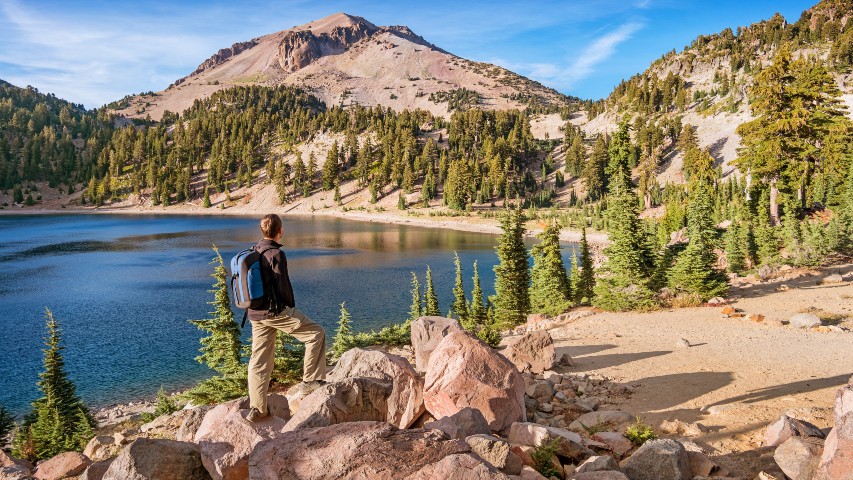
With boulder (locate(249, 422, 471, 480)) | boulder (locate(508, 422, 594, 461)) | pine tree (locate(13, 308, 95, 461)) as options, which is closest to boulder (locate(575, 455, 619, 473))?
boulder (locate(508, 422, 594, 461))

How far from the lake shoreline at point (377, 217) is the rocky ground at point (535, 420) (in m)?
52.3

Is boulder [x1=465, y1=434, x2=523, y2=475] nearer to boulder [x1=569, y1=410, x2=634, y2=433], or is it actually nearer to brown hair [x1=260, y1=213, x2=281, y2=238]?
boulder [x1=569, y1=410, x2=634, y2=433]

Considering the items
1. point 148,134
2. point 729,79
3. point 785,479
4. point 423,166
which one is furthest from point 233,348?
point 148,134

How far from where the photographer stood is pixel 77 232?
4008 inches

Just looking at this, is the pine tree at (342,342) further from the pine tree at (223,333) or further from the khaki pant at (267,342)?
the khaki pant at (267,342)

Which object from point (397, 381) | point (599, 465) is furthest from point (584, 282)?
point (599, 465)

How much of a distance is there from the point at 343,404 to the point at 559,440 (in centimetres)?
299

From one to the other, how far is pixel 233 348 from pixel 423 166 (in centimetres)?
12210

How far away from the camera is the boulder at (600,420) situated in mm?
8625

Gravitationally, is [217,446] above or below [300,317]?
below

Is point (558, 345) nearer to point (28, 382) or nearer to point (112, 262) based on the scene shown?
point (28, 382)

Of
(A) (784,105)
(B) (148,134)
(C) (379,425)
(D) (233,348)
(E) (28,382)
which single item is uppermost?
(B) (148,134)

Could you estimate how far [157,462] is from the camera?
588cm

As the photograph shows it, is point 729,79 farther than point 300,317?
Yes
